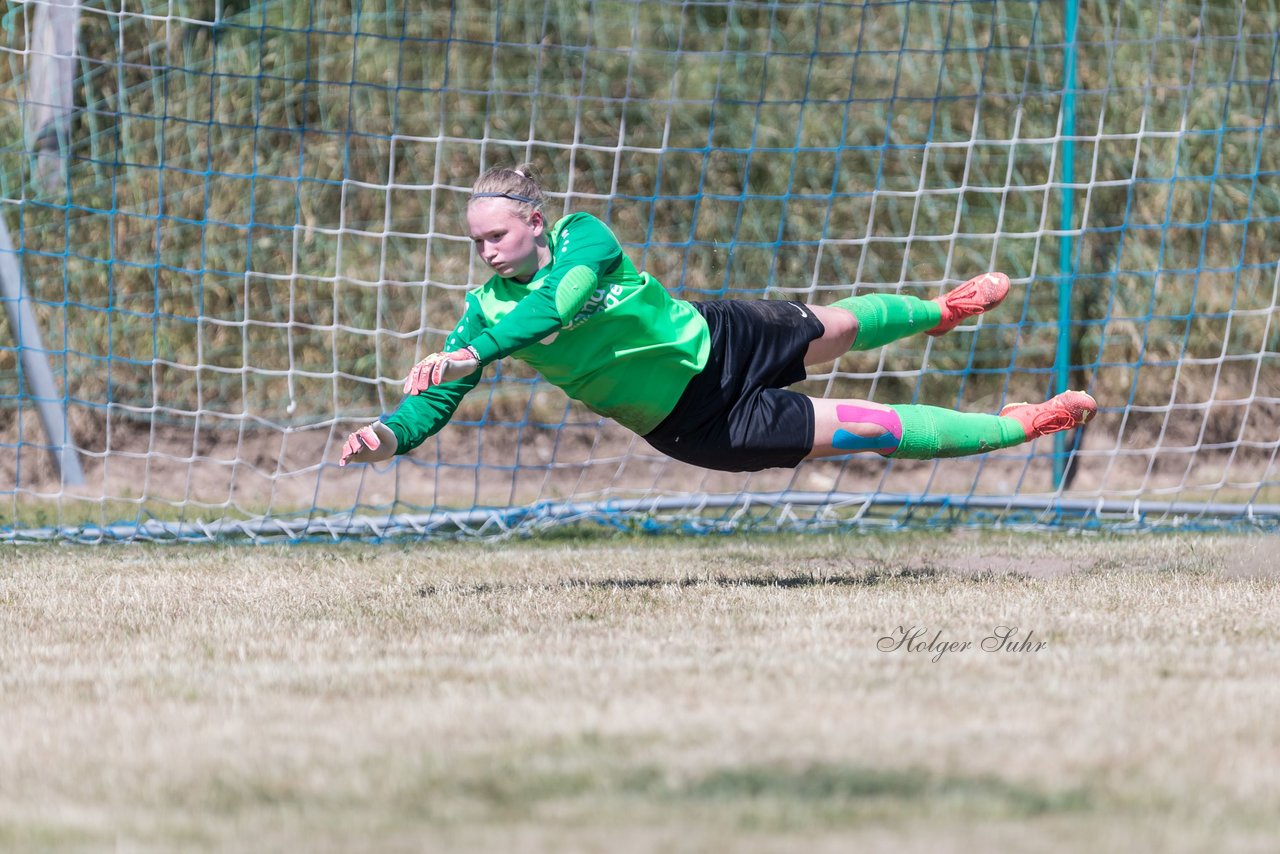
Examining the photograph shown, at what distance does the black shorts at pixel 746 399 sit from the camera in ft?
15.4

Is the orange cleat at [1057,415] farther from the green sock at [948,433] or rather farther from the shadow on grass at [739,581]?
the shadow on grass at [739,581]

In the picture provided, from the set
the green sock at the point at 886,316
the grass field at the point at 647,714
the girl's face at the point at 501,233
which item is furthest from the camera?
the green sock at the point at 886,316

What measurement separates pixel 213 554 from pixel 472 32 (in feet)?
13.8

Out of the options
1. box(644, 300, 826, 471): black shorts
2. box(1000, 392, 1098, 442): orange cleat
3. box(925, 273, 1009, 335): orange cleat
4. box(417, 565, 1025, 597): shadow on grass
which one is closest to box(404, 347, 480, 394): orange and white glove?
box(644, 300, 826, 471): black shorts

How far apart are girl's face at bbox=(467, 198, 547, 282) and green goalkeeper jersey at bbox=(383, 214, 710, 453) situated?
0.33ft

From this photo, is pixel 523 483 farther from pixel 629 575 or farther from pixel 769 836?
pixel 769 836

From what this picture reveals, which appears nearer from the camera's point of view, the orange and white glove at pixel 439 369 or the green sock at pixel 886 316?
the orange and white glove at pixel 439 369

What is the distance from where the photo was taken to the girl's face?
14.8ft

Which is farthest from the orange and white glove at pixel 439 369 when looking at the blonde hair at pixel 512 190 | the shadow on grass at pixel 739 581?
the shadow on grass at pixel 739 581

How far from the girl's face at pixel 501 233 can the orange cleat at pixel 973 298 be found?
1.43 meters

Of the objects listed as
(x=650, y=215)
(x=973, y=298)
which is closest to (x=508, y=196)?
(x=973, y=298)

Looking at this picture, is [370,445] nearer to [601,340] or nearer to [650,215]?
[601,340]

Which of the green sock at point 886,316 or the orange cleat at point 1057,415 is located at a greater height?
the green sock at point 886,316
